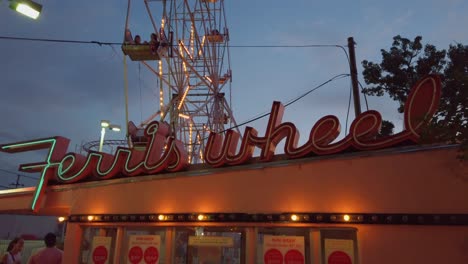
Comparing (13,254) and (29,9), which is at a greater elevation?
(29,9)

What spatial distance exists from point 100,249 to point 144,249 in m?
1.47

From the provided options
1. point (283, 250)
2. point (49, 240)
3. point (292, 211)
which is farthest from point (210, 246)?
point (49, 240)

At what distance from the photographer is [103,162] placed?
36.4 ft

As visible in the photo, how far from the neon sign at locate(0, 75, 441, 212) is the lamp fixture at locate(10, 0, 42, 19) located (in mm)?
4826

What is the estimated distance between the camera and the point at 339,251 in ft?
24.1

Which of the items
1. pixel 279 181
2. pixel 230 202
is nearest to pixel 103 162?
pixel 230 202

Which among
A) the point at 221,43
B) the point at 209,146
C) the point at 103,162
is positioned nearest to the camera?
the point at 209,146

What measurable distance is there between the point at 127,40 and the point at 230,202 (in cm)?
1021

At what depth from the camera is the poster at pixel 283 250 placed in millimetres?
7734

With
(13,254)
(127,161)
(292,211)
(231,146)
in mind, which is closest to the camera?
(292,211)

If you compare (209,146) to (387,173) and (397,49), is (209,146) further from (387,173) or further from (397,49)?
(397,49)

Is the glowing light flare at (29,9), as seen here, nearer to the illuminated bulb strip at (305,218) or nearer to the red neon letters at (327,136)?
the red neon letters at (327,136)

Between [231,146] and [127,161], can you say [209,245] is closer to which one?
[231,146]

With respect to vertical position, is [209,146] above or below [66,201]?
above
